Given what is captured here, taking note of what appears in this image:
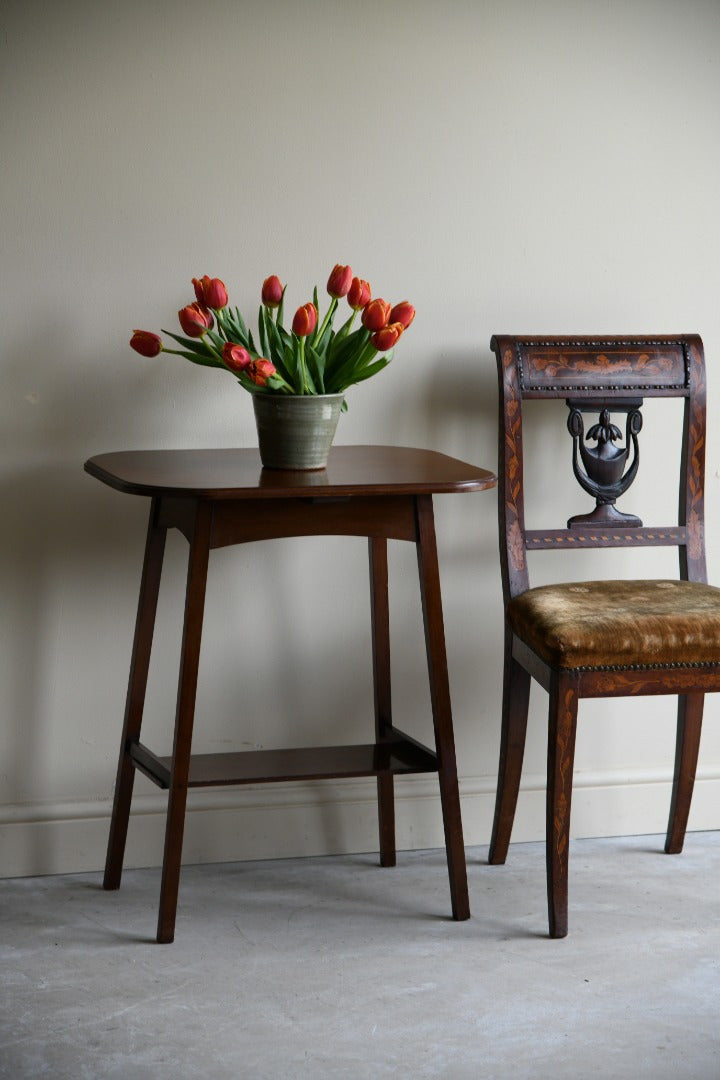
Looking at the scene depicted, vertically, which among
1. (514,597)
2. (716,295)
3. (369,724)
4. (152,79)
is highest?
(152,79)

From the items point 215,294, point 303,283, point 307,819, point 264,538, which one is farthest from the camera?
point 307,819

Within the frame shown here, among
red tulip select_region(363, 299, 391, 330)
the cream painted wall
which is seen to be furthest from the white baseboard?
red tulip select_region(363, 299, 391, 330)

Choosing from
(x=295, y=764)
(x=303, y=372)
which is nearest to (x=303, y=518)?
(x=303, y=372)

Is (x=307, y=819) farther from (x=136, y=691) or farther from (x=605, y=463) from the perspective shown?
(x=605, y=463)

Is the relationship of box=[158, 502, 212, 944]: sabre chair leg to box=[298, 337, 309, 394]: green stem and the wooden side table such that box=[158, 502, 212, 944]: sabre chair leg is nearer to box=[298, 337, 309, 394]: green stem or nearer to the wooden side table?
the wooden side table

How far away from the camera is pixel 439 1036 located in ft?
5.68

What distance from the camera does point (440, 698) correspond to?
6.79ft

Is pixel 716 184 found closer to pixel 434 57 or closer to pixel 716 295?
pixel 716 295

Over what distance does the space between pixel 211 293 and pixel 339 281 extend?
0.22m

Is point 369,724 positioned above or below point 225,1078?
above

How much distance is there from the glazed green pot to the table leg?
0.66 ft

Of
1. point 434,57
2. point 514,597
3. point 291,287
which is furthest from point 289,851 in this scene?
point 434,57

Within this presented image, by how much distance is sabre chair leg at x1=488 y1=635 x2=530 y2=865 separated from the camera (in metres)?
2.29

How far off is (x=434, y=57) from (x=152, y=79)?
55cm
